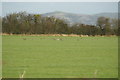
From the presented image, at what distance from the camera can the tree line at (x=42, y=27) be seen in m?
38.4

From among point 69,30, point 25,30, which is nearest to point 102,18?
point 69,30

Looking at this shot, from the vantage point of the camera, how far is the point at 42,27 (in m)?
40.5

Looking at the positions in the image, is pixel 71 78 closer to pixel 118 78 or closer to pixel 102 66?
pixel 118 78

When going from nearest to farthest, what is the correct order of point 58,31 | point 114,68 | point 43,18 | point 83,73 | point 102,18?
point 83,73, point 114,68, point 58,31, point 43,18, point 102,18

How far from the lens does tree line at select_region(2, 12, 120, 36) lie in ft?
126

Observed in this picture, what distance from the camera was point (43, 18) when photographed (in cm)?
4369

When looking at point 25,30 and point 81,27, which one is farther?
point 81,27

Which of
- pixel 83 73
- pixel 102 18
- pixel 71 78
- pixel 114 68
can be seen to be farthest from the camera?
pixel 102 18

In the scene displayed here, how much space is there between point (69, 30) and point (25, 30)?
20.6 ft

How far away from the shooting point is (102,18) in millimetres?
49875

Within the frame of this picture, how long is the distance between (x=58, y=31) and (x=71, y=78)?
35.4 metres

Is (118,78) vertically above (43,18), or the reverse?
(43,18)

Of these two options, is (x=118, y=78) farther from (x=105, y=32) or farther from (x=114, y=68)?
(x=105, y=32)

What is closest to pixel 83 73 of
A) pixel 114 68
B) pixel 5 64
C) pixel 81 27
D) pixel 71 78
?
pixel 71 78
